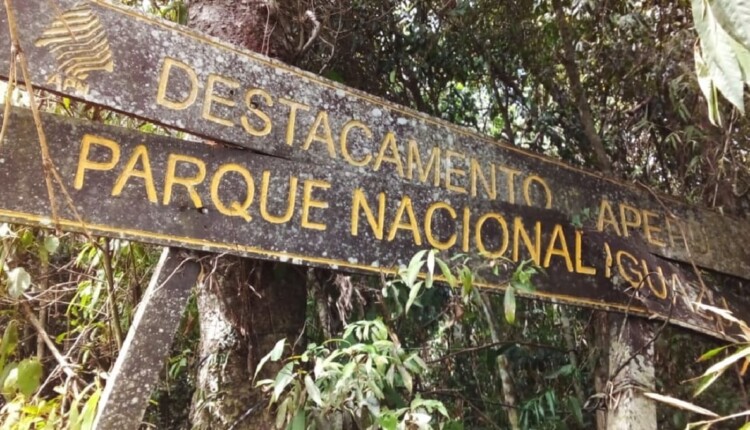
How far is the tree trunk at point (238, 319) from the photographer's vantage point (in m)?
1.81

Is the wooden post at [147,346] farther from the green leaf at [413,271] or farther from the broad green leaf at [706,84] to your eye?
the broad green leaf at [706,84]

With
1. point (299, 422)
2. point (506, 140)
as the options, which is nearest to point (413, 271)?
point (299, 422)

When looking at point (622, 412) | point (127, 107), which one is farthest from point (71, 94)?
Answer: point (622, 412)

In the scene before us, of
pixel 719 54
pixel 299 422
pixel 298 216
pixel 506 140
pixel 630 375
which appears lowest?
pixel 299 422

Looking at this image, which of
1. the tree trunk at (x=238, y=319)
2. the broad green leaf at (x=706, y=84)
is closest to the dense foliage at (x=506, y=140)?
the tree trunk at (x=238, y=319)

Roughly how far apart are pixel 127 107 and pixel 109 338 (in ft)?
3.26

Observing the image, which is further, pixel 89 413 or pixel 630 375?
pixel 630 375

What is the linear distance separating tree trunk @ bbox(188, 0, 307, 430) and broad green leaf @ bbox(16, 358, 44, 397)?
0.48 m

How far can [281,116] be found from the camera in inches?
66.7

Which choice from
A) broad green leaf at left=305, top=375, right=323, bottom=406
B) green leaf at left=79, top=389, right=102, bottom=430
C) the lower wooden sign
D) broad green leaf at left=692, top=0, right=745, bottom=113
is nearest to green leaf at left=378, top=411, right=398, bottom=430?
broad green leaf at left=305, top=375, right=323, bottom=406

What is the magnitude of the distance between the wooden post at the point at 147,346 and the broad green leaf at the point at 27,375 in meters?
0.67

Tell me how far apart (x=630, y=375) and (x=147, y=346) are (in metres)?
1.61

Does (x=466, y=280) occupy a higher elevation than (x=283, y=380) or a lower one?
higher

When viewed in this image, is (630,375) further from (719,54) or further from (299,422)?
(719,54)
